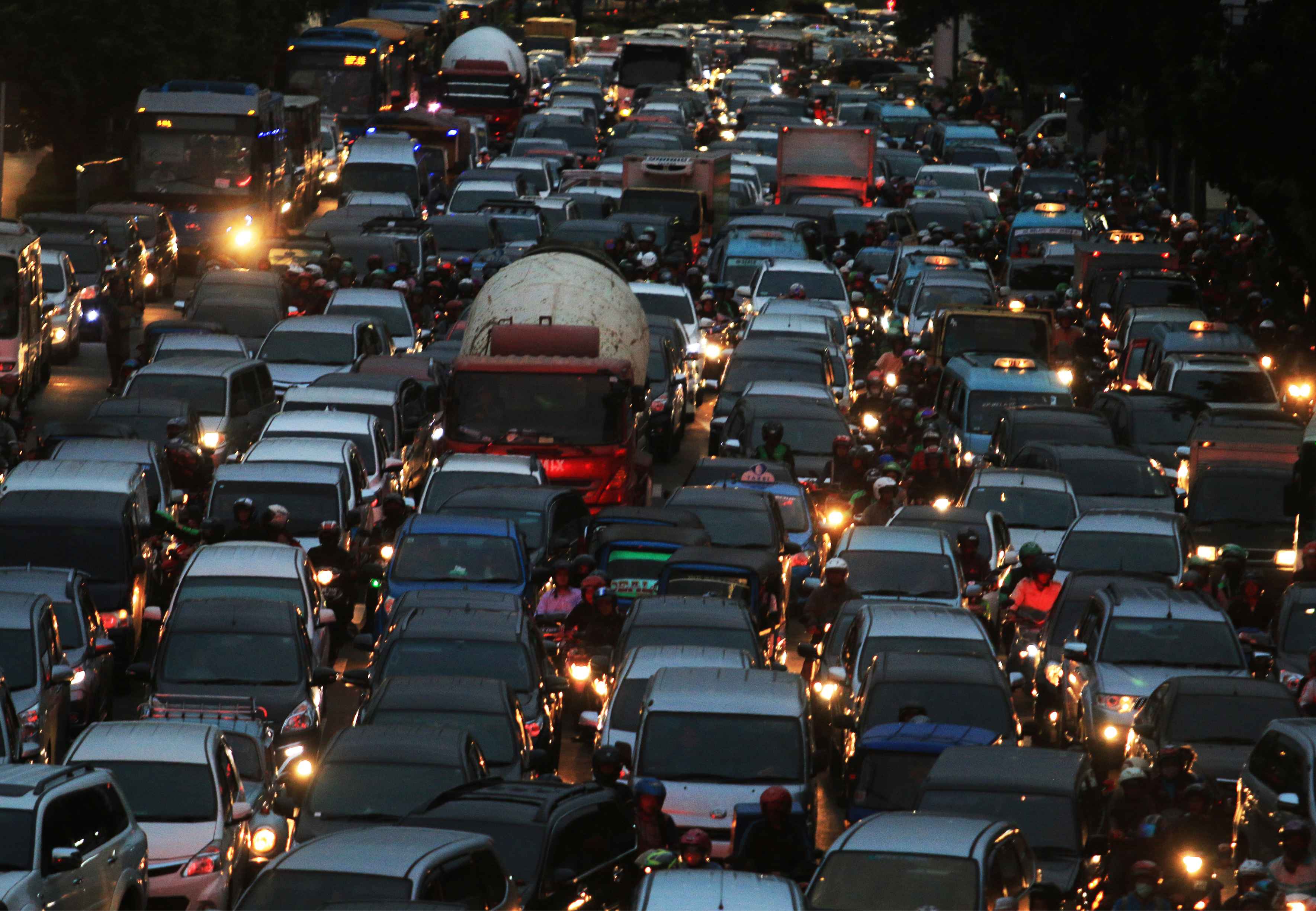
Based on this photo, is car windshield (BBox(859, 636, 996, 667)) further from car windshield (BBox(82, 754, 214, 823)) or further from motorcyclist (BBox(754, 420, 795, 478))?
motorcyclist (BBox(754, 420, 795, 478))

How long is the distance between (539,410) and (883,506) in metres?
3.93

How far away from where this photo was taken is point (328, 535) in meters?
22.8

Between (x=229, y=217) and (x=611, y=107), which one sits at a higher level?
(x=229, y=217)

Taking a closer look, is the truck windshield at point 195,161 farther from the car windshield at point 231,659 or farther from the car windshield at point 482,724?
the car windshield at point 482,724

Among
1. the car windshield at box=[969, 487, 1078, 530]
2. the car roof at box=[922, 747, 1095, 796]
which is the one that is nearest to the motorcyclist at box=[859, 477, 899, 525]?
the car windshield at box=[969, 487, 1078, 530]

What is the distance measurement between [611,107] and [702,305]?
149ft

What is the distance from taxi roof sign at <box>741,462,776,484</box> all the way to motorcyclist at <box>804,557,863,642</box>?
12.8 feet

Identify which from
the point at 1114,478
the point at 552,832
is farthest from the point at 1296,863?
the point at 1114,478

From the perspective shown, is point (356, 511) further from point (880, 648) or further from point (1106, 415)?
point (1106, 415)

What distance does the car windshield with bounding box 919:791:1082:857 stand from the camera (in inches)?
595

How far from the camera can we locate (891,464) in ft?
88.2

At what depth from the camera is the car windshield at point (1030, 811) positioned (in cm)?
1512

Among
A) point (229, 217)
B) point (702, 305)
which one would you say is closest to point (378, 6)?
point (229, 217)

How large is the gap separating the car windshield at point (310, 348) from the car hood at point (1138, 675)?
1439 centimetres
